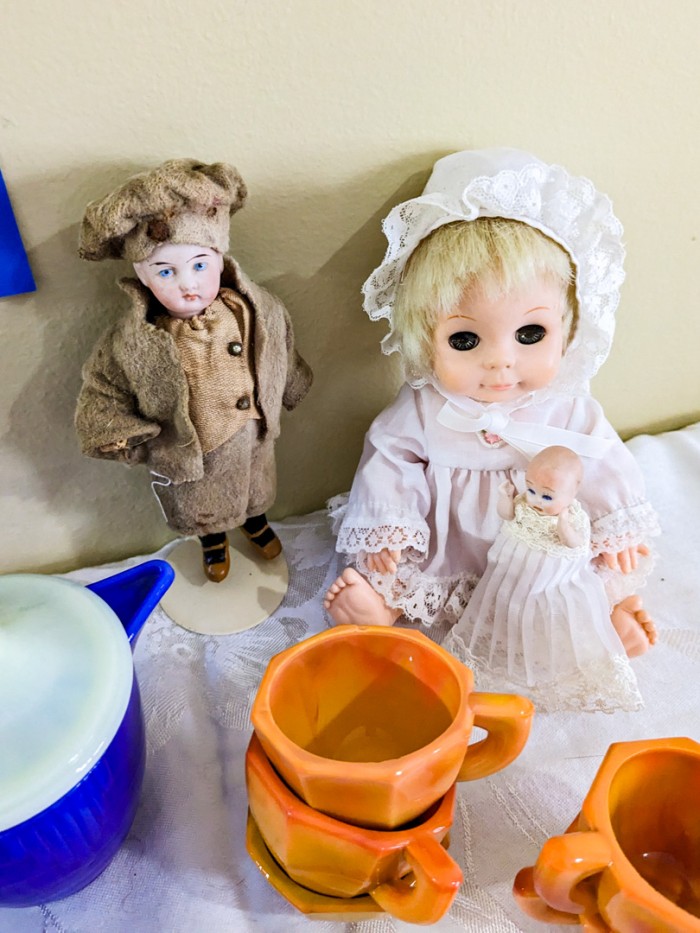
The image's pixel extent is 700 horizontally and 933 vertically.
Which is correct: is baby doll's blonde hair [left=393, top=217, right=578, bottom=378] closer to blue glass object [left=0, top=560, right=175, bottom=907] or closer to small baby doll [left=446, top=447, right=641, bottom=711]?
small baby doll [left=446, top=447, right=641, bottom=711]

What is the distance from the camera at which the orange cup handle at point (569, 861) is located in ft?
1.35

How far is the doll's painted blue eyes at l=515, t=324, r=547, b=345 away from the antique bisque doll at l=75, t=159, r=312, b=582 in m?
0.22

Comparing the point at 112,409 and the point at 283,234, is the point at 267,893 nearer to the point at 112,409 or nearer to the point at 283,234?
the point at 112,409

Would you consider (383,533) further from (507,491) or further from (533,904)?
(533,904)

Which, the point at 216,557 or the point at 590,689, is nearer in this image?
the point at 590,689

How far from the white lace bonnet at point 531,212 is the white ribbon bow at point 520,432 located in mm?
101

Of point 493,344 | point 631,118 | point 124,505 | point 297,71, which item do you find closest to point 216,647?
point 124,505

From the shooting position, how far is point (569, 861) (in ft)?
1.35

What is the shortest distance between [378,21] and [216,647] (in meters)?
0.61

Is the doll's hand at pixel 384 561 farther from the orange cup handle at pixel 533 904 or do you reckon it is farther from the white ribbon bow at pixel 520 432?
the orange cup handle at pixel 533 904

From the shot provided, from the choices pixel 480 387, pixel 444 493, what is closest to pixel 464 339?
pixel 480 387

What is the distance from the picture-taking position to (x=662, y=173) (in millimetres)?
806

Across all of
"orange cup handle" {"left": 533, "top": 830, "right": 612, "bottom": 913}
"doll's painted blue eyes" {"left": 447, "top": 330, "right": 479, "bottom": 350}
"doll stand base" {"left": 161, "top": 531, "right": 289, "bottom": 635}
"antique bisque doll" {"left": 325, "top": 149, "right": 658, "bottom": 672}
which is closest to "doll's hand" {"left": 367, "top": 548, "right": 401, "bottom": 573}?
"antique bisque doll" {"left": 325, "top": 149, "right": 658, "bottom": 672}

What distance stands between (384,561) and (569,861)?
0.36 m
